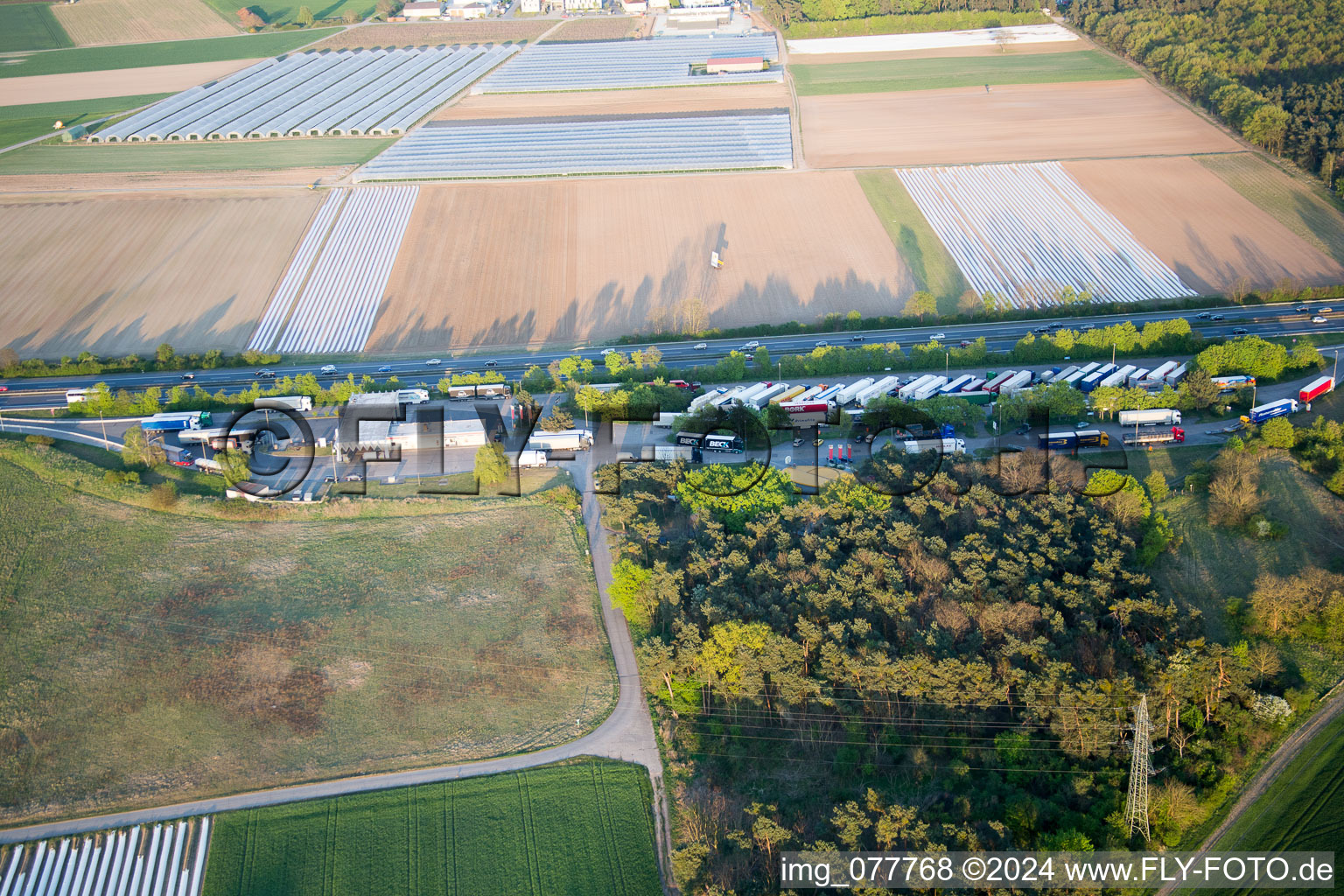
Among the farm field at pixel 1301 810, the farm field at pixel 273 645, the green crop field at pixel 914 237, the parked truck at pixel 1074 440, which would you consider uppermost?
the green crop field at pixel 914 237

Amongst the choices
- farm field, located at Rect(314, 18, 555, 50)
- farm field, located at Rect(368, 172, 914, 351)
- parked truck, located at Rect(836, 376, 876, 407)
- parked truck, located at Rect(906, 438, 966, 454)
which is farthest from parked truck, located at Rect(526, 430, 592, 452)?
farm field, located at Rect(314, 18, 555, 50)

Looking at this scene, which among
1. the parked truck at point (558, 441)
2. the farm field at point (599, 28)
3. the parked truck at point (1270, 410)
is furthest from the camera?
the farm field at point (599, 28)

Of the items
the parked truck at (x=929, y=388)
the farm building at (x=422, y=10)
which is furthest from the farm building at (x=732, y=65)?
the parked truck at (x=929, y=388)

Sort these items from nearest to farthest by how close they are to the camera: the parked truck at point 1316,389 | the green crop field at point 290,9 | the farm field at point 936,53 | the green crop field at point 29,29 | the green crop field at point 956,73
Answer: the parked truck at point 1316,389, the green crop field at point 956,73, the farm field at point 936,53, the green crop field at point 29,29, the green crop field at point 290,9

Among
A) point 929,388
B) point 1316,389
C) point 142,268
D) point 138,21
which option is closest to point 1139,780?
point 929,388

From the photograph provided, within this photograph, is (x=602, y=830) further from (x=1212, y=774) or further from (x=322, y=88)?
(x=322, y=88)

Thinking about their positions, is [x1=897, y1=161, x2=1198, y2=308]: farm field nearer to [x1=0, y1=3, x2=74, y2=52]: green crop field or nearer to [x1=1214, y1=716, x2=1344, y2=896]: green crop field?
[x1=1214, y1=716, x2=1344, y2=896]: green crop field

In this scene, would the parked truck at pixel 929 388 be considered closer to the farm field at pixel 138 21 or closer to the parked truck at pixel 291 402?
the parked truck at pixel 291 402
